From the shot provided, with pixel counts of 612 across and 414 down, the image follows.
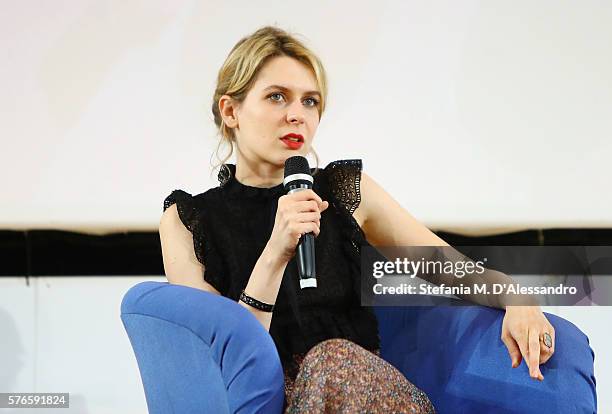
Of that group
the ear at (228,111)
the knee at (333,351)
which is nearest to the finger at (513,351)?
the knee at (333,351)

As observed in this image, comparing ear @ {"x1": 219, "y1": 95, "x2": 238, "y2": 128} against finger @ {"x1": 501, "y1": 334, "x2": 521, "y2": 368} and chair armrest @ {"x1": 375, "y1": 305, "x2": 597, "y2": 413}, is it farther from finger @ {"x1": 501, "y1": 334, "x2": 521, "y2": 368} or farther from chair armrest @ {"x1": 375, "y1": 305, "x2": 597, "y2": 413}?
finger @ {"x1": 501, "y1": 334, "x2": 521, "y2": 368}

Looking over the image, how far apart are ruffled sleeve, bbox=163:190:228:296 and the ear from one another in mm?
185

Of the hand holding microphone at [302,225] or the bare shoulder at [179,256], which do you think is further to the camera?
the bare shoulder at [179,256]

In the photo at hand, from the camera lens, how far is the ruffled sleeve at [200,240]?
64.0 inches

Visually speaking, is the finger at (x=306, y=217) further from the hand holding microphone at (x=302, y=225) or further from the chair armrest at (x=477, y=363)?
the chair armrest at (x=477, y=363)

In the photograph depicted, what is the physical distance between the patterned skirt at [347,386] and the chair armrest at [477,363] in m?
0.21

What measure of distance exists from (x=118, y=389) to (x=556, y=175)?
1456 mm

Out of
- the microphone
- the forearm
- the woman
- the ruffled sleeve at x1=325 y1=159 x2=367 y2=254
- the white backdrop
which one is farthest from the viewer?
the white backdrop

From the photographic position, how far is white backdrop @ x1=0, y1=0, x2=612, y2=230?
92.3 inches

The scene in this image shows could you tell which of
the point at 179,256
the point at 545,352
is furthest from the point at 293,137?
the point at 545,352

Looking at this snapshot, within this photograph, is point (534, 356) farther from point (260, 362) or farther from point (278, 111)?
point (278, 111)

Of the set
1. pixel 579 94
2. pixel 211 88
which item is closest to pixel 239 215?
pixel 211 88

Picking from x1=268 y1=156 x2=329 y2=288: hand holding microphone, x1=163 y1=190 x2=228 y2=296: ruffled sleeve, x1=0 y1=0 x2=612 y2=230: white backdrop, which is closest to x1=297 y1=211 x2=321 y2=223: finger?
x1=268 y1=156 x2=329 y2=288: hand holding microphone

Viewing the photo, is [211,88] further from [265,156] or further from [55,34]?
[265,156]
